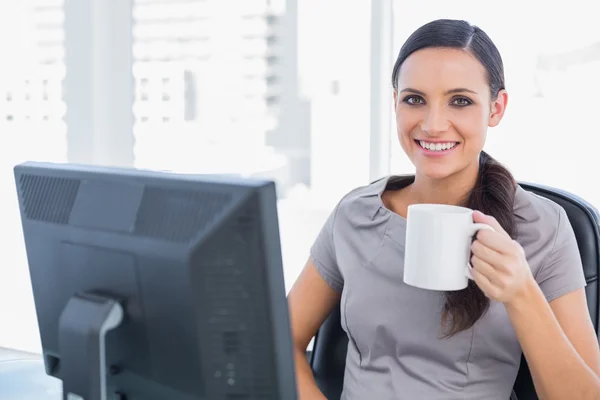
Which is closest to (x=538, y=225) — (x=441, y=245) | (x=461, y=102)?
(x=461, y=102)

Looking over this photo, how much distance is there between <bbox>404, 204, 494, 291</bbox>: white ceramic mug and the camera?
0.99m

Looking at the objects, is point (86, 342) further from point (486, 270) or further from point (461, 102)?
point (461, 102)

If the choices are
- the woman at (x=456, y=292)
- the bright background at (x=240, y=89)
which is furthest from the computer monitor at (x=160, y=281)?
the bright background at (x=240, y=89)

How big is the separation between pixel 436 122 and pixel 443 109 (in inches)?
1.2

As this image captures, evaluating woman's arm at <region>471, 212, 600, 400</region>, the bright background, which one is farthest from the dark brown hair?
the bright background

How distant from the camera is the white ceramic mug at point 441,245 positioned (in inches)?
38.9

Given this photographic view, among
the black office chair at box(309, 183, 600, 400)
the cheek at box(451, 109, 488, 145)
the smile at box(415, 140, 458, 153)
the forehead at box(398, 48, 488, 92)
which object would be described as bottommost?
the black office chair at box(309, 183, 600, 400)

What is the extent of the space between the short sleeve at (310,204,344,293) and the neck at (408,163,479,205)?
0.19m

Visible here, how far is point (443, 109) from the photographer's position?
1.26 m

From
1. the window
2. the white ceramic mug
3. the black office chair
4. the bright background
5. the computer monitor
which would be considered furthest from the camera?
the window

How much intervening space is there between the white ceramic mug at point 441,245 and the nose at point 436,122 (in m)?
0.26

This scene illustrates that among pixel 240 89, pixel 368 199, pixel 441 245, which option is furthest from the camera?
pixel 240 89

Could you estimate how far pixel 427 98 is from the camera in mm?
1271

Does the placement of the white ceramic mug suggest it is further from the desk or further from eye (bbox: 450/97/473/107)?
the desk
